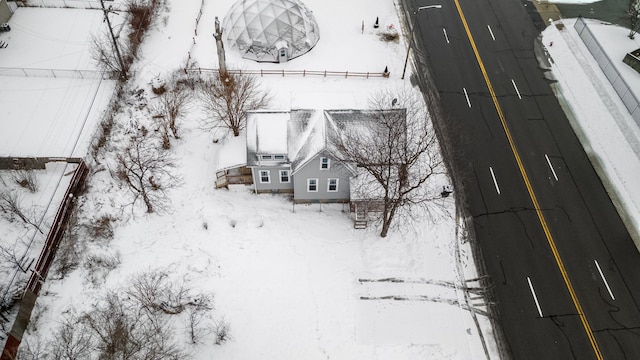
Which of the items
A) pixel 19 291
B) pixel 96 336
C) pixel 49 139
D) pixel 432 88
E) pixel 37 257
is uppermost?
pixel 432 88

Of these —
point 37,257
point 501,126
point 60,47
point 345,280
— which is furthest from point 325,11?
point 37,257

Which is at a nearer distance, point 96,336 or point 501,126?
point 96,336

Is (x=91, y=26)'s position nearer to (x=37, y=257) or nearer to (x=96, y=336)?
(x=37, y=257)

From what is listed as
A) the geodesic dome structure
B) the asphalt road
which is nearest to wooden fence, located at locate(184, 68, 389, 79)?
the geodesic dome structure

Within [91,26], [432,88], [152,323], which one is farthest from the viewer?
[91,26]

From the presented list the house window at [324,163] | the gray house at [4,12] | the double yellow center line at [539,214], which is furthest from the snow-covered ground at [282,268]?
the gray house at [4,12]
